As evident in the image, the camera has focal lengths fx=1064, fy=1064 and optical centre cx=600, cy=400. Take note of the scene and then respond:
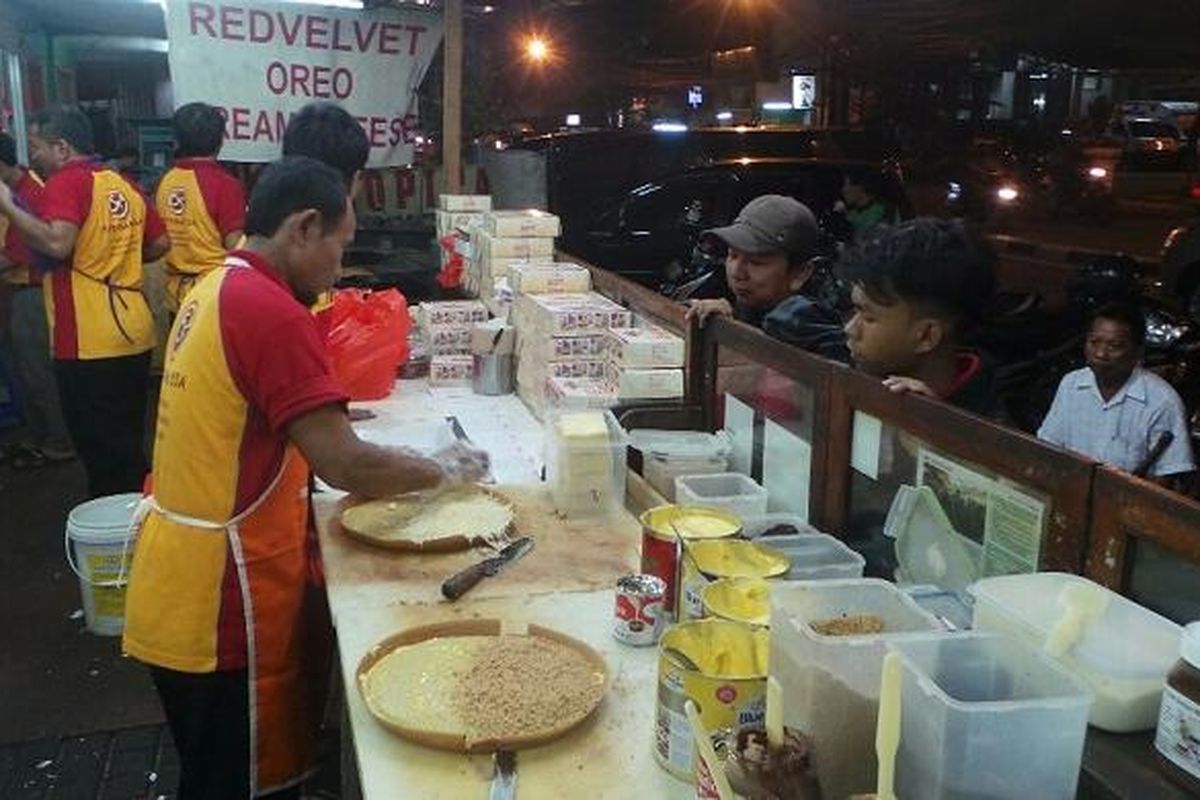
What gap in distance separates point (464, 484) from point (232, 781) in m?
0.93

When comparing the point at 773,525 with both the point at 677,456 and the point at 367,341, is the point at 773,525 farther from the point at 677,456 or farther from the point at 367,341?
the point at 367,341

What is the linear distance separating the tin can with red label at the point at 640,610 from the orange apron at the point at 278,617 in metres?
0.90

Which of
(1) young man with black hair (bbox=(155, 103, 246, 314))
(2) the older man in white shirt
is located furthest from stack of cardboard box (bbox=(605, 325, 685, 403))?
(1) young man with black hair (bbox=(155, 103, 246, 314))

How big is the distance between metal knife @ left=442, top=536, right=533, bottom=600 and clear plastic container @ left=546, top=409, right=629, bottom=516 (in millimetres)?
236

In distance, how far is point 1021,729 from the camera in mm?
1293

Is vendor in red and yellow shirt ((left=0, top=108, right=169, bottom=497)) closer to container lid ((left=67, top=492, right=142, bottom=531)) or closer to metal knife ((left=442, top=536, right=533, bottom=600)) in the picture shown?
container lid ((left=67, top=492, right=142, bottom=531))

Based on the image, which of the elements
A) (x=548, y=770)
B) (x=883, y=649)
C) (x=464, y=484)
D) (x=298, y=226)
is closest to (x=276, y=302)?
(x=298, y=226)

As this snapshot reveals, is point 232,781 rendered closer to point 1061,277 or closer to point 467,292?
point 467,292

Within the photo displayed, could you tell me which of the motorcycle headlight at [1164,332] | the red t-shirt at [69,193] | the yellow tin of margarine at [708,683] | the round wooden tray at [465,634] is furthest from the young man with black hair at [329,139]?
the motorcycle headlight at [1164,332]

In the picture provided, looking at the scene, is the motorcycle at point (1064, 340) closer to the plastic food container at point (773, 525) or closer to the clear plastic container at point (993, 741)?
the plastic food container at point (773, 525)

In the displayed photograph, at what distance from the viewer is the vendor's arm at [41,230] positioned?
4699 mm

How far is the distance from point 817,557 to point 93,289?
13.1 feet

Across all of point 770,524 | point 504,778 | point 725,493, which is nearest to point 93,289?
point 725,493

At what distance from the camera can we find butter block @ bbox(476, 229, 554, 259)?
184 inches
